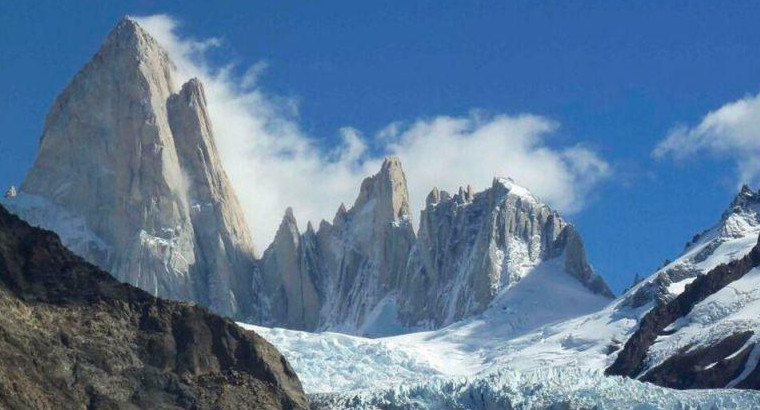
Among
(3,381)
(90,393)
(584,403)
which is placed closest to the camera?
(3,381)

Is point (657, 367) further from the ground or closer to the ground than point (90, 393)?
further from the ground

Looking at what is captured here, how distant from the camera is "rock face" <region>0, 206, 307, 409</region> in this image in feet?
414

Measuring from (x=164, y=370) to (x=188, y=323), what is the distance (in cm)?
475

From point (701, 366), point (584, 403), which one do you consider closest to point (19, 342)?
point (584, 403)

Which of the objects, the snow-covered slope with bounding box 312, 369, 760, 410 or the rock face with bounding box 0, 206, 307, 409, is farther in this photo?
the snow-covered slope with bounding box 312, 369, 760, 410

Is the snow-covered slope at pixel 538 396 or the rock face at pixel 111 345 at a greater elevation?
the snow-covered slope at pixel 538 396

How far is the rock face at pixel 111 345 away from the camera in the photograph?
414 feet

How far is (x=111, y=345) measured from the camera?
5177 inches

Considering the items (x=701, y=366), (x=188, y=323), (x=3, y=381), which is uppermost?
(x=701, y=366)

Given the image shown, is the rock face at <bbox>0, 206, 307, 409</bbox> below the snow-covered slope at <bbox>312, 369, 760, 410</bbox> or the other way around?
below

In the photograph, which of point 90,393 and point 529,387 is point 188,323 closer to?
point 90,393

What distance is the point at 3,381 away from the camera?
388ft

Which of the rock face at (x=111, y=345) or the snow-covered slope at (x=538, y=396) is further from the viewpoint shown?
the snow-covered slope at (x=538, y=396)

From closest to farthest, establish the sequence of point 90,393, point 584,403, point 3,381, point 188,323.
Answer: point 3,381, point 90,393, point 188,323, point 584,403
